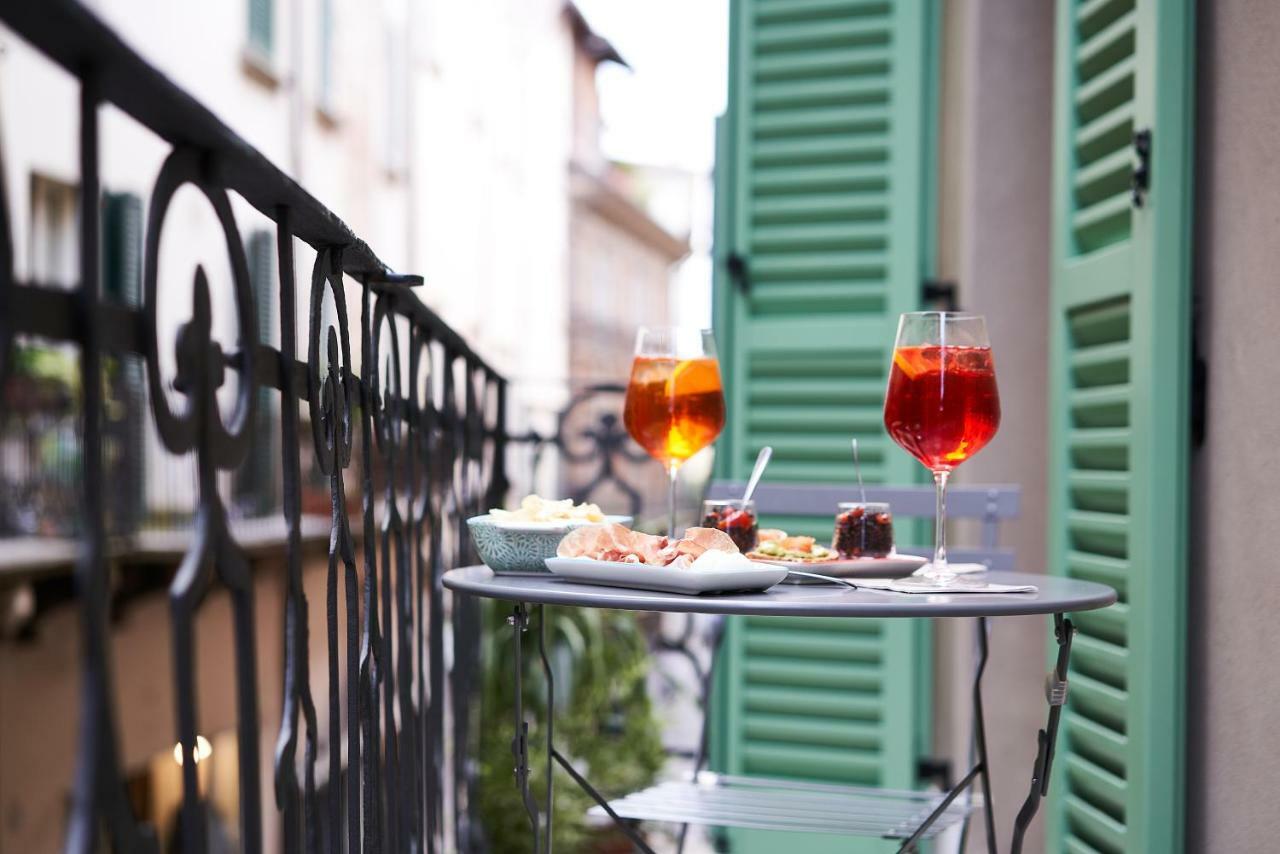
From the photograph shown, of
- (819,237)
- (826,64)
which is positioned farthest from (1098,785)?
(826,64)

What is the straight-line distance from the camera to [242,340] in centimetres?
87

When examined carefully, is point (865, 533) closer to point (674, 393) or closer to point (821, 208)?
point (674, 393)

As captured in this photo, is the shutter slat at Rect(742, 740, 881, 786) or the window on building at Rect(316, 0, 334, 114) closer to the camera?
the shutter slat at Rect(742, 740, 881, 786)

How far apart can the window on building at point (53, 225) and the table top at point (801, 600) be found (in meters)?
8.34

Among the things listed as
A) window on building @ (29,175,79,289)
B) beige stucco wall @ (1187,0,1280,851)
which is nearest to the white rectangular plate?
beige stucco wall @ (1187,0,1280,851)

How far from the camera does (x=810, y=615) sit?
1.04 meters

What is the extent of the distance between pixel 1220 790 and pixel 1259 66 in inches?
36.8

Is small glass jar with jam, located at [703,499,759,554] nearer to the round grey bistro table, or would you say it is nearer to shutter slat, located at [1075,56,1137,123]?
the round grey bistro table

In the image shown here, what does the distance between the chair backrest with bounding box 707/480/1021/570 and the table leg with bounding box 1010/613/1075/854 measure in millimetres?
606

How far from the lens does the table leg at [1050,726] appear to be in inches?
51.5

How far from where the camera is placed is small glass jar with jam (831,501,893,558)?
1428 mm

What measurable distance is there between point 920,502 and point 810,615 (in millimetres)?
1141

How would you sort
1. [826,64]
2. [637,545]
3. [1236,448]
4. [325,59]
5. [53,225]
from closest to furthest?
1. [637,545]
2. [1236,448]
3. [826,64]
4. [53,225]
5. [325,59]

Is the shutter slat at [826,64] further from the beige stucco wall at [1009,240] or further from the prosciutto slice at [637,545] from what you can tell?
the prosciutto slice at [637,545]
